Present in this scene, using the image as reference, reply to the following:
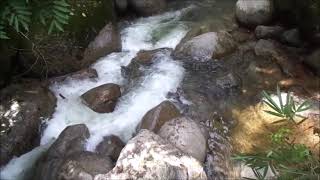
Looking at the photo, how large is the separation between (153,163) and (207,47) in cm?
303

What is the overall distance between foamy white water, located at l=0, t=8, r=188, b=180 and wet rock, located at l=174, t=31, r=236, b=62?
29cm

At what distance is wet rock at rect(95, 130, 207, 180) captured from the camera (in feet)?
13.4

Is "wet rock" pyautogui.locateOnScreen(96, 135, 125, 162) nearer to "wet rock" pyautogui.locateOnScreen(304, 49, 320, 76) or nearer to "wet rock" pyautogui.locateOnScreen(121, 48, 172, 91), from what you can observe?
"wet rock" pyautogui.locateOnScreen(121, 48, 172, 91)

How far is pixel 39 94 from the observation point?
570 centimetres

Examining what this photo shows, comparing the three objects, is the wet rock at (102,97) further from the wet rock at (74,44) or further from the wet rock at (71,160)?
the wet rock at (74,44)

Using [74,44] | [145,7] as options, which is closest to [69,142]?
[74,44]

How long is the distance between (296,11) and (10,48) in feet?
14.6

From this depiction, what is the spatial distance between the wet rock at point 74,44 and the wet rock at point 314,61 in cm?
312

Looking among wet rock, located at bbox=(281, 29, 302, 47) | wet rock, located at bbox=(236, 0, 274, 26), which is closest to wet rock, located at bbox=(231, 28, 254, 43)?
wet rock, located at bbox=(236, 0, 274, 26)

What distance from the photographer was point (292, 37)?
21.2 ft

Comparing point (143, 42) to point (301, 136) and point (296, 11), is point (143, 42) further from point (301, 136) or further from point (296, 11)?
point (301, 136)

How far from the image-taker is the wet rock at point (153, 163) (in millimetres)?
4082

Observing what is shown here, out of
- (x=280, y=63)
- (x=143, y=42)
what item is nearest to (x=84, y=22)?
(x=143, y=42)

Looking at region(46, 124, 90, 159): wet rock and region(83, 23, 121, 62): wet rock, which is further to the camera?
region(83, 23, 121, 62): wet rock
